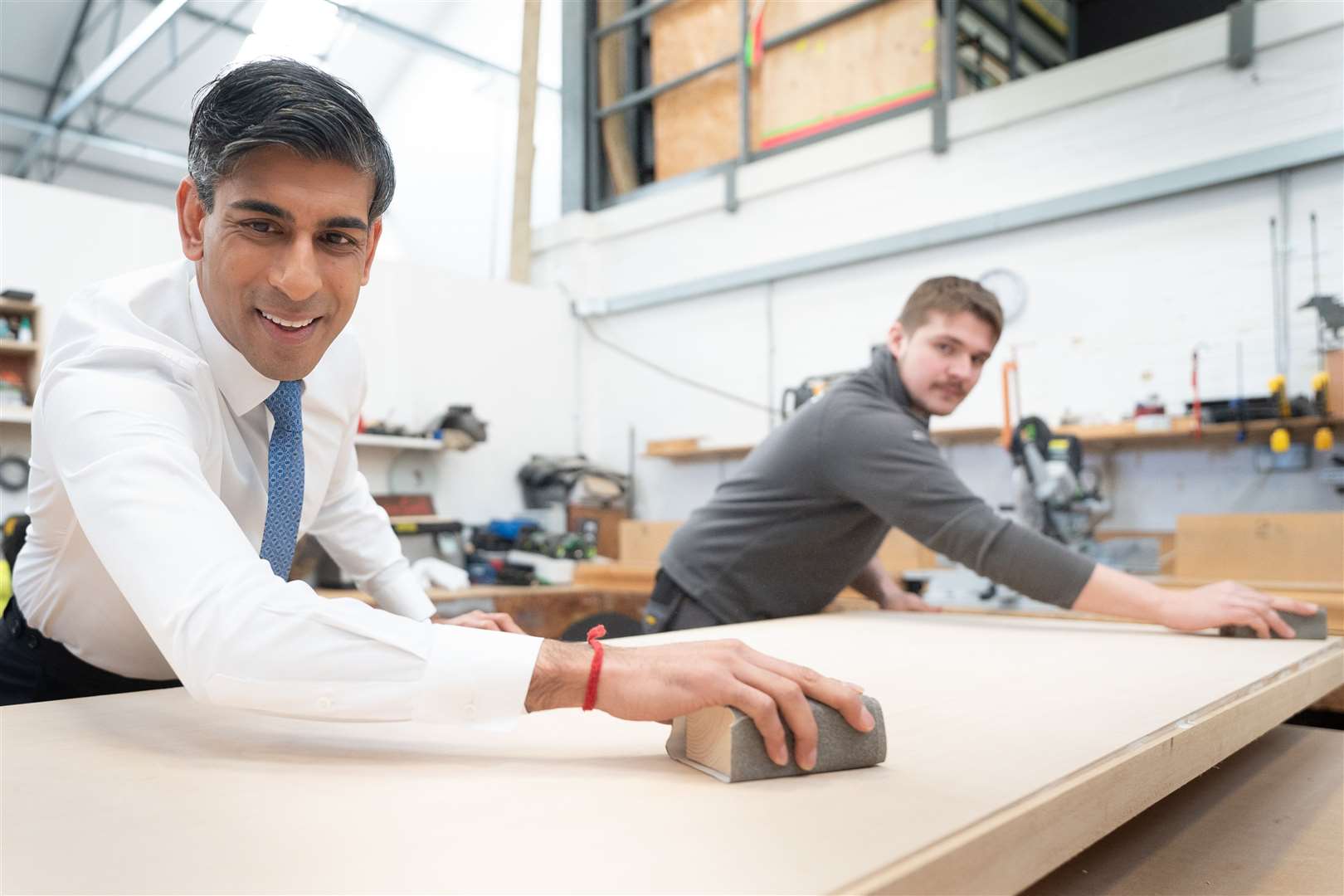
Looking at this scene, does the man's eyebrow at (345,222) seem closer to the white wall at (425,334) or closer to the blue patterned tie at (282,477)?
the blue patterned tie at (282,477)

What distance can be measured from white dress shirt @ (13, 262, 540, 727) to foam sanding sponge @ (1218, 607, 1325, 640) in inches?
49.7

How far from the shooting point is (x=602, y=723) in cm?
80

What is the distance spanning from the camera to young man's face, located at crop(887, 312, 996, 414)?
1.84 m

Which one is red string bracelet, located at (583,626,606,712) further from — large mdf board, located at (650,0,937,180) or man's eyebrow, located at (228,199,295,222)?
large mdf board, located at (650,0,937,180)

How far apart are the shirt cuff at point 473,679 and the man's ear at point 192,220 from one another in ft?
1.74

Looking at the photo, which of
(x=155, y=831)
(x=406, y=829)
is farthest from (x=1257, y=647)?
(x=155, y=831)

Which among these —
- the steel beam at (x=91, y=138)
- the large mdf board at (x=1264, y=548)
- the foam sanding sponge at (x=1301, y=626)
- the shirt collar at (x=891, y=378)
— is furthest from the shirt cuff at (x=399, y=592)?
the steel beam at (x=91, y=138)

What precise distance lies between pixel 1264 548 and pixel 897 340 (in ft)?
5.30

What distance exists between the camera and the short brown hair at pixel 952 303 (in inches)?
72.4

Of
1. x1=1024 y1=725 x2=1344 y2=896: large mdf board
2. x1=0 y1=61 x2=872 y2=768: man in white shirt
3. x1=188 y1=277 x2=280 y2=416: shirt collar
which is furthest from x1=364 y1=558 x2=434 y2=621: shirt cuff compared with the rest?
x1=1024 y1=725 x2=1344 y2=896: large mdf board

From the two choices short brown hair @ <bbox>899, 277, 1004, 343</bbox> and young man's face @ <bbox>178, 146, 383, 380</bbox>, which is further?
short brown hair @ <bbox>899, 277, 1004, 343</bbox>

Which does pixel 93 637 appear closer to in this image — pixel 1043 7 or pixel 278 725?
pixel 278 725

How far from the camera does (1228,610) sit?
1407 millimetres

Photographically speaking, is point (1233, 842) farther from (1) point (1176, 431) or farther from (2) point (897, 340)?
(1) point (1176, 431)
